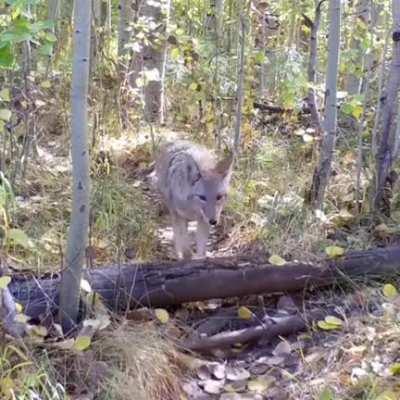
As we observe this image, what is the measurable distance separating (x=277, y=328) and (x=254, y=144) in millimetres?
3465

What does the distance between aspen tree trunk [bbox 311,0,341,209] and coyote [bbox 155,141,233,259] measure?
2.82 ft

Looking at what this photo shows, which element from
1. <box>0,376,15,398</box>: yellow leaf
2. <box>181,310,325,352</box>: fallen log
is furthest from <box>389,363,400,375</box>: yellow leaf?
<box>0,376,15,398</box>: yellow leaf

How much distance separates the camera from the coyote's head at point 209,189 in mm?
6055

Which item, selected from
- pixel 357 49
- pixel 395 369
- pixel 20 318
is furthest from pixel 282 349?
pixel 357 49

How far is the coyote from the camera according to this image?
19.9 feet

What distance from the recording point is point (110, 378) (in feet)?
13.2

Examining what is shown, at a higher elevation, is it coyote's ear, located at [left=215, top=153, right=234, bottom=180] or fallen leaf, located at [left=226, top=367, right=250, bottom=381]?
coyote's ear, located at [left=215, top=153, right=234, bottom=180]

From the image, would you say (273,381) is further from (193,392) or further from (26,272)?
(26,272)

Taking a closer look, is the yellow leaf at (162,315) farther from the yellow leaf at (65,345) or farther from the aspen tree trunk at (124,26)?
the aspen tree trunk at (124,26)

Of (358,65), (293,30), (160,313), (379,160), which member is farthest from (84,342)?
(293,30)

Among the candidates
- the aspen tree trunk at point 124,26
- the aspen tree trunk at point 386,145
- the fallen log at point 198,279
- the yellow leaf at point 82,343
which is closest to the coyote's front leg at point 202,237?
the fallen log at point 198,279

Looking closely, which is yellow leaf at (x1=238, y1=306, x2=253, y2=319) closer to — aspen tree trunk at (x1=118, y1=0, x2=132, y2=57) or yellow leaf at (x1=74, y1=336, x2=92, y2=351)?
yellow leaf at (x1=74, y1=336, x2=92, y2=351)

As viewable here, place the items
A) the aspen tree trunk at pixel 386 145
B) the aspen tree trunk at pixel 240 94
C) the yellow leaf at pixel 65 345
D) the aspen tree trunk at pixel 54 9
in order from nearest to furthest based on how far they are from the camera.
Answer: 1. the yellow leaf at pixel 65 345
2. the aspen tree trunk at pixel 386 145
3. the aspen tree trunk at pixel 240 94
4. the aspen tree trunk at pixel 54 9

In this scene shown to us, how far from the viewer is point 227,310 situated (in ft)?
16.6
